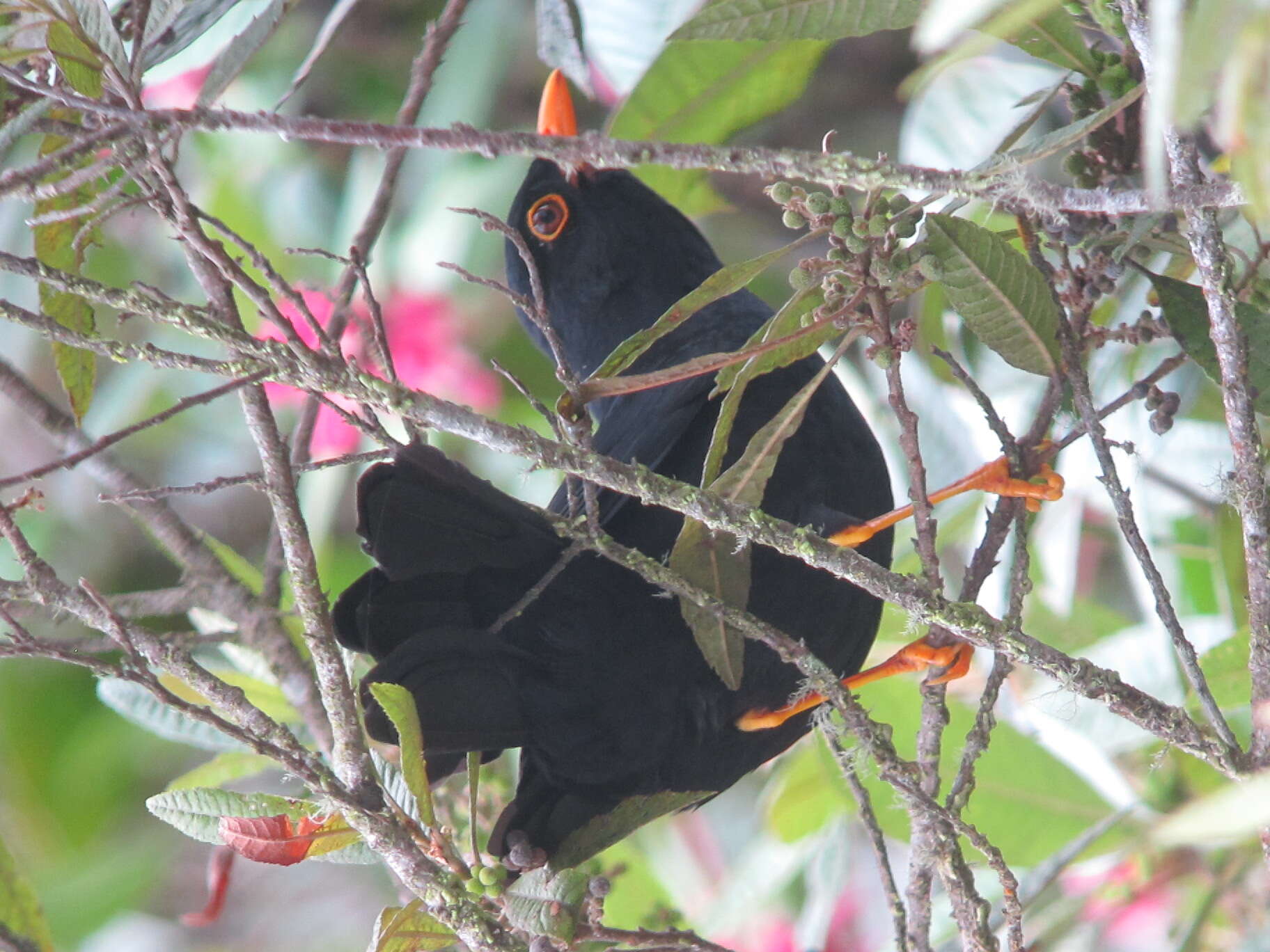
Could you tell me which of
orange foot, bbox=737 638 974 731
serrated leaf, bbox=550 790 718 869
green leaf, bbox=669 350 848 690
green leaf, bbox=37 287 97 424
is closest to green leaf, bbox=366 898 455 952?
serrated leaf, bbox=550 790 718 869

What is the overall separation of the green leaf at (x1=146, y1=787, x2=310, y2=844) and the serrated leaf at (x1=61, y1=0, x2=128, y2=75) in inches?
36.3

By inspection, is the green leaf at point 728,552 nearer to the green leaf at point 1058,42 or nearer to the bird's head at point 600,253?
the green leaf at point 1058,42

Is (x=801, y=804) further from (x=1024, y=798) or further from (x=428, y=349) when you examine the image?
(x=428, y=349)

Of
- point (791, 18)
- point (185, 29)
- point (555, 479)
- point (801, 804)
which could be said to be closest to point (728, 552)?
point (791, 18)

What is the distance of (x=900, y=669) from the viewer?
→ 7.06ft

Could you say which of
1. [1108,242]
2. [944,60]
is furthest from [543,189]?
[944,60]

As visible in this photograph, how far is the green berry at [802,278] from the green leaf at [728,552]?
0.12m

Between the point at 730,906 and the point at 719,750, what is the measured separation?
140 centimetres

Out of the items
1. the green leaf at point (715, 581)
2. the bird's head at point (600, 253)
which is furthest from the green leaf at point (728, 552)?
the bird's head at point (600, 253)

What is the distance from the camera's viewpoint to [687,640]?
6.92 feet

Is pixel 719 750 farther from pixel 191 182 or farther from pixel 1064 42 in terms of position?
pixel 191 182

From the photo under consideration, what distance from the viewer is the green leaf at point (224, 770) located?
2354mm

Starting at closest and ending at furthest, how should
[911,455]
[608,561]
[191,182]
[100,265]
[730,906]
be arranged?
1. [911,455]
2. [608,561]
3. [730,906]
4. [100,265]
5. [191,182]

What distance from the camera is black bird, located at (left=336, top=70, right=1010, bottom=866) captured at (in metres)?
1.80
